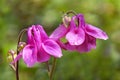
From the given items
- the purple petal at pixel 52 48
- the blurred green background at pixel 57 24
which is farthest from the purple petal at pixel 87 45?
Result: the blurred green background at pixel 57 24

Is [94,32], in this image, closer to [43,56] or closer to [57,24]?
[43,56]

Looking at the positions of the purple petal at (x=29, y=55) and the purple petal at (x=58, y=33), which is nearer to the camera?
the purple petal at (x=29, y=55)

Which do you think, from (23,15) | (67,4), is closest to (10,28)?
(23,15)

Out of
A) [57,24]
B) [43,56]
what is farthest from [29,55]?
[57,24]

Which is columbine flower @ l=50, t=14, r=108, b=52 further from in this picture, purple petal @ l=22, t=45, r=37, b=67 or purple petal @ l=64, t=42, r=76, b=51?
purple petal @ l=22, t=45, r=37, b=67

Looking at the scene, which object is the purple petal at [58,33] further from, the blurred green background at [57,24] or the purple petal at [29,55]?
the blurred green background at [57,24]

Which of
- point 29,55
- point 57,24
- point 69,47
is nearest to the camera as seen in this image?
point 29,55

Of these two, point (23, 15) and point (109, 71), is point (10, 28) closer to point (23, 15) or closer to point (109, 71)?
point (23, 15)
